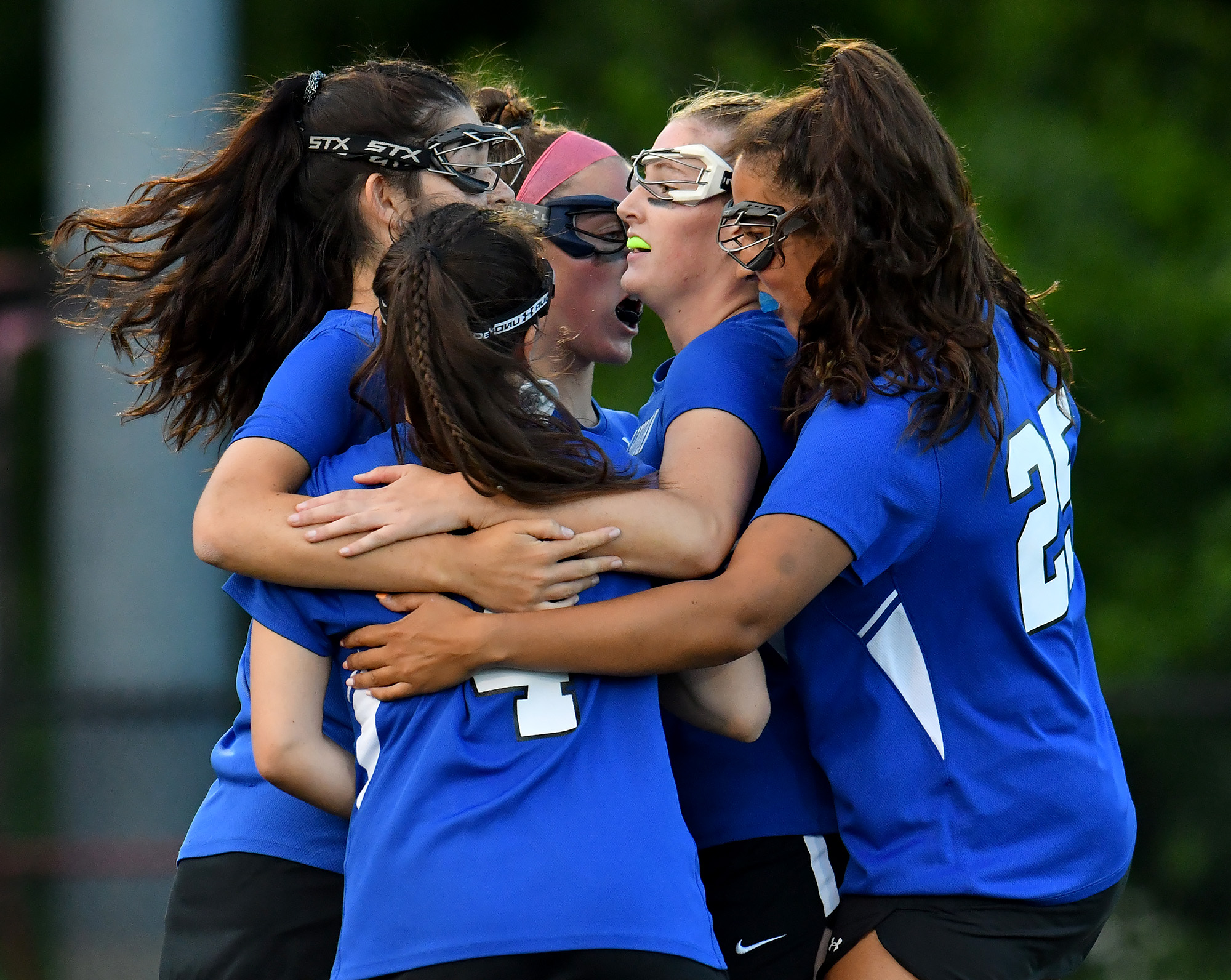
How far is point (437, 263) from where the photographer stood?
2.08 metres

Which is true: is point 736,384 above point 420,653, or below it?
above

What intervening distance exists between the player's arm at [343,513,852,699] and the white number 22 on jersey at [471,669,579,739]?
0.02 meters

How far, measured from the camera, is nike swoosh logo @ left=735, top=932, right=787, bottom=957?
244 cm

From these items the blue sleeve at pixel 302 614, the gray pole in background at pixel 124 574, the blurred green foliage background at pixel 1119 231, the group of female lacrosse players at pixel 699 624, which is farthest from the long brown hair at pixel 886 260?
the blurred green foliage background at pixel 1119 231

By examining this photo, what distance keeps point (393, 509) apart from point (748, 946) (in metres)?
1.03

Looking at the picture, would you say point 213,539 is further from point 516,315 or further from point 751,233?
point 751,233

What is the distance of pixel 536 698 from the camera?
79.7 inches

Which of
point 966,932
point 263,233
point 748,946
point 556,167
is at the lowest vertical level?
point 748,946

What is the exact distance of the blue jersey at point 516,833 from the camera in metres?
1.87

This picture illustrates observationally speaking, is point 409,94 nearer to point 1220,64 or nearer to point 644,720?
point 644,720

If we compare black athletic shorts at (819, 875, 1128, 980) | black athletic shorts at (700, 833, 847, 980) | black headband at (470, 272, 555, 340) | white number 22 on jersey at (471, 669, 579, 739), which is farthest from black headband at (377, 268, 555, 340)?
black athletic shorts at (819, 875, 1128, 980)

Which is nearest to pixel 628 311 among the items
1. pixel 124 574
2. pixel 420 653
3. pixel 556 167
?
pixel 556 167

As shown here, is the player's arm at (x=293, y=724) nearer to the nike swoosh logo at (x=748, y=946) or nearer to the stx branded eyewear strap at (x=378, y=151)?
the nike swoosh logo at (x=748, y=946)

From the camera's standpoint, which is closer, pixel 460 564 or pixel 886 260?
pixel 460 564
